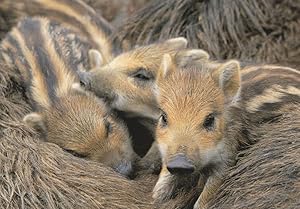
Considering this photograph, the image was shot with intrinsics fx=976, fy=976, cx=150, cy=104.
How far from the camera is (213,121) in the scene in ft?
8.92

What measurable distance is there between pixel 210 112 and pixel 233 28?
3.43 ft

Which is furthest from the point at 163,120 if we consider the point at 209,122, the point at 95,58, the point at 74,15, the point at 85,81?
the point at 74,15

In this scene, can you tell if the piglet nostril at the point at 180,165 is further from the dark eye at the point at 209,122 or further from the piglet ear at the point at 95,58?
the piglet ear at the point at 95,58

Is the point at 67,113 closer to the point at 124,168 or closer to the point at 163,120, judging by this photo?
the point at 124,168

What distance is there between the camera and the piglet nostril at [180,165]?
2.51 metres

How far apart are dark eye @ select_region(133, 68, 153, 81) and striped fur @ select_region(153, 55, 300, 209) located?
0.28 meters

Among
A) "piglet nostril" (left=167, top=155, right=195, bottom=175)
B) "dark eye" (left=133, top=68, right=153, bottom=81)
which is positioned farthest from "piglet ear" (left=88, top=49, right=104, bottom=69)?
"piglet nostril" (left=167, top=155, right=195, bottom=175)

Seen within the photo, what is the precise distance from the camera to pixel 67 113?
2.98 metres

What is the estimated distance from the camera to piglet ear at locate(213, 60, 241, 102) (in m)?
2.81

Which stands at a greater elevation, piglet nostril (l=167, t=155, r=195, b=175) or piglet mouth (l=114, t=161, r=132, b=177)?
piglet nostril (l=167, t=155, r=195, b=175)

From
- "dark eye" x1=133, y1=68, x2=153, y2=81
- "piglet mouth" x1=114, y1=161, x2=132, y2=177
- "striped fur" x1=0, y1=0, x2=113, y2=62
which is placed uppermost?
"dark eye" x1=133, y1=68, x2=153, y2=81

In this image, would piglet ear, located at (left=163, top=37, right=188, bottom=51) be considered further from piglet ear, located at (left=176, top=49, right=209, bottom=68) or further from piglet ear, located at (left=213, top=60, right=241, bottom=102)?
piglet ear, located at (left=213, top=60, right=241, bottom=102)

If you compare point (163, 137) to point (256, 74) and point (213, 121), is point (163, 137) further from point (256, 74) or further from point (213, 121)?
point (256, 74)

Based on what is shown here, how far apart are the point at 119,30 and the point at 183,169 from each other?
4.53ft
